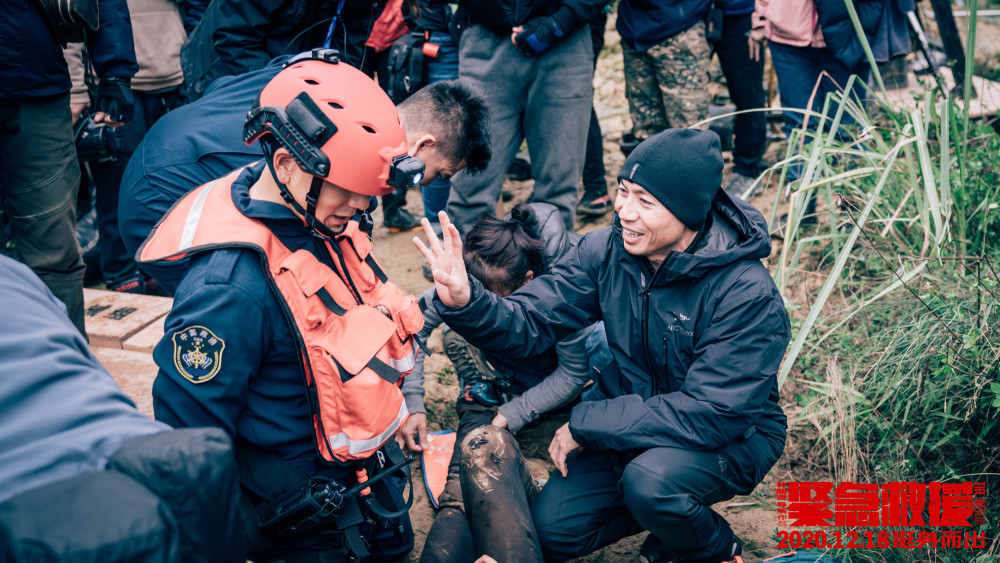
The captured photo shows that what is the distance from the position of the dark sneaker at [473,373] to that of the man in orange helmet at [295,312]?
868mm

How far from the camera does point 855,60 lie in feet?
12.8

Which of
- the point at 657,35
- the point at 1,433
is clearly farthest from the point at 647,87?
the point at 1,433

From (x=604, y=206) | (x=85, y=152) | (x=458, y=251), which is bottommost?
(x=604, y=206)

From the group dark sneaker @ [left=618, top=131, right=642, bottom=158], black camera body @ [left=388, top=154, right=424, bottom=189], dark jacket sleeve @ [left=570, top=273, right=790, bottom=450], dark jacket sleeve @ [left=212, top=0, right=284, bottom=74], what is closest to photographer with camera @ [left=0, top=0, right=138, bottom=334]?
dark jacket sleeve @ [left=212, top=0, right=284, bottom=74]

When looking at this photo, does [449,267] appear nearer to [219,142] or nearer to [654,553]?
[219,142]

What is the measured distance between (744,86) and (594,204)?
117 cm

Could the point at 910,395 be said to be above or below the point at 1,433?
below

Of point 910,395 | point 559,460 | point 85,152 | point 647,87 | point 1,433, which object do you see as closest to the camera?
point 1,433

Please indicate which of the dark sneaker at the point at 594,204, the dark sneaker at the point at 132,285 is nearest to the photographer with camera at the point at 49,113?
the dark sneaker at the point at 132,285

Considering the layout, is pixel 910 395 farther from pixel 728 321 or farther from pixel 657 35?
pixel 657 35

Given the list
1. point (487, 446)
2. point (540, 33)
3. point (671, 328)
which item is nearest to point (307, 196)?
point (487, 446)

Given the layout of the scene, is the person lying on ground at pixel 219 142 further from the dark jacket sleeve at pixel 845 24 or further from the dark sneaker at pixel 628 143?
the dark sneaker at pixel 628 143

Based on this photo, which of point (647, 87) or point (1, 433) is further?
point (647, 87)

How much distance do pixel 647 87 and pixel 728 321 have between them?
2.60 meters
